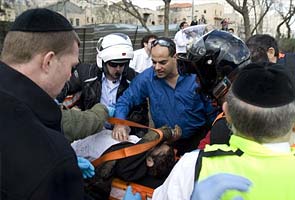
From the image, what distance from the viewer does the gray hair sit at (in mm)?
1425

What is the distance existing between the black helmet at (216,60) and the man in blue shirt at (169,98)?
64 centimetres

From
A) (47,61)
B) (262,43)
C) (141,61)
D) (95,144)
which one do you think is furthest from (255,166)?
(141,61)

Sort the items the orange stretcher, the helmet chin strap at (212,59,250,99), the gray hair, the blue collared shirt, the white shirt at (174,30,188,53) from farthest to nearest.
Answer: the white shirt at (174,30,188,53) < the blue collared shirt < the orange stretcher < the helmet chin strap at (212,59,250,99) < the gray hair

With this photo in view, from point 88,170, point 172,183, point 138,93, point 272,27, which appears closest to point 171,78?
point 138,93

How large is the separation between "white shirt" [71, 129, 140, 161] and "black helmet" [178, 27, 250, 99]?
811 mm

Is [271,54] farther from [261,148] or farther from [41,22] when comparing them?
[41,22]

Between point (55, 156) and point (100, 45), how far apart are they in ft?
8.02

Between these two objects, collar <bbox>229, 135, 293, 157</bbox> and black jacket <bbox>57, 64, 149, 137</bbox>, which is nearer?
collar <bbox>229, 135, 293, 157</bbox>

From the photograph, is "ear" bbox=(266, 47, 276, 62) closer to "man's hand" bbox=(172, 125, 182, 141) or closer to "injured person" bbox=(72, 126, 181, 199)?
"man's hand" bbox=(172, 125, 182, 141)

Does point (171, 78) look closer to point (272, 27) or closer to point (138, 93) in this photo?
point (138, 93)

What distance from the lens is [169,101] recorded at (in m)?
3.20

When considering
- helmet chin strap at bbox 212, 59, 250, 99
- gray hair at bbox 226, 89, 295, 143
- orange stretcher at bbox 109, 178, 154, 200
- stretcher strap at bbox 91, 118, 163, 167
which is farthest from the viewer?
stretcher strap at bbox 91, 118, 163, 167

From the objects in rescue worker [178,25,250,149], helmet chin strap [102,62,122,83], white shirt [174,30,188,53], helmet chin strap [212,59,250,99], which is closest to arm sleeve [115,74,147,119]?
helmet chin strap [102,62,122,83]

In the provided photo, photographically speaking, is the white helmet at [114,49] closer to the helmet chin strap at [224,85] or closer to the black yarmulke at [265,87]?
the helmet chin strap at [224,85]
